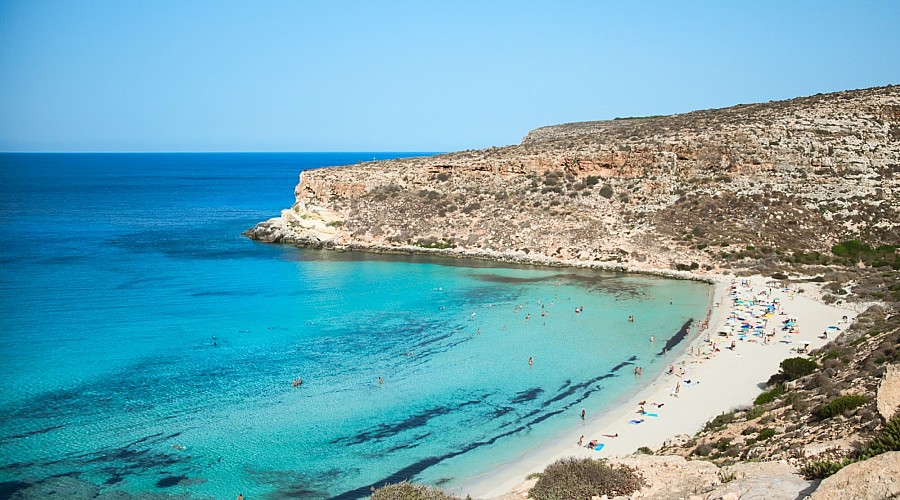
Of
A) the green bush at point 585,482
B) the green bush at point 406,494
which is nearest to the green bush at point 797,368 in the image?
the green bush at point 585,482

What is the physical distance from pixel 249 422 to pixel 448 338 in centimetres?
1238

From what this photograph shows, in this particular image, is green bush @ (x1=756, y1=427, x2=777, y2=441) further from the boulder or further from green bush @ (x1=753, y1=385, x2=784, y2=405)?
green bush @ (x1=753, y1=385, x2=784, y2=405)

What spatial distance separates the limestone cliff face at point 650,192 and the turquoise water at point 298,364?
230 inches

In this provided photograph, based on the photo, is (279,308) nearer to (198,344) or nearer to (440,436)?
(198,344)

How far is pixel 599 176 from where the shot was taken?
61.7 metres

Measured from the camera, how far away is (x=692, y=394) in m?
24.4

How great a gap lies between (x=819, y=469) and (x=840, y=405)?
5606mm

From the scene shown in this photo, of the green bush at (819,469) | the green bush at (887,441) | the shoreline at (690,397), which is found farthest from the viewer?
the shoreline at (690,397)

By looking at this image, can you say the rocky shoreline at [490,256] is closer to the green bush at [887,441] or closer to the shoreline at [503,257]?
the shoreline at [503,257]

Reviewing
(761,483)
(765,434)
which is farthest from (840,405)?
(761,483)

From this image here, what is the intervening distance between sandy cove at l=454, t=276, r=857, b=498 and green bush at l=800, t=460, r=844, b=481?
580cm

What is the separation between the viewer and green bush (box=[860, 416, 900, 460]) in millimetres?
10367

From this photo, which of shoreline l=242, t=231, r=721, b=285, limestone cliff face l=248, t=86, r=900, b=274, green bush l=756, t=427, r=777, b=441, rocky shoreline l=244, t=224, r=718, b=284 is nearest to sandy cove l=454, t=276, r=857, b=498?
green bush l=756, t=427, r=777, b=441

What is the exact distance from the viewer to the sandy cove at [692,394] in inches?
773
